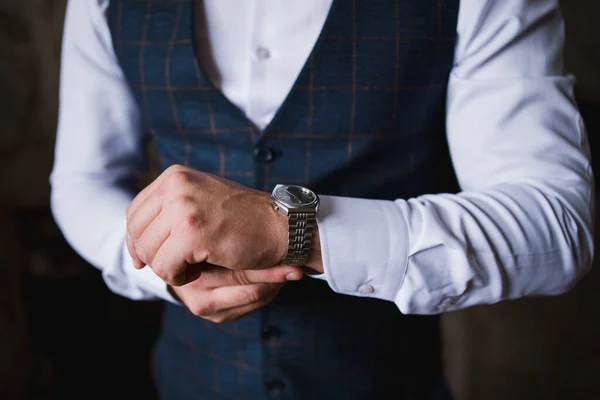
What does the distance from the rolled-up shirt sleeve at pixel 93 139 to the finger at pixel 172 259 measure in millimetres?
303

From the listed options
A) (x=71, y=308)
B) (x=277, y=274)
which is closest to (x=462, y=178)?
(x=277, y=274)

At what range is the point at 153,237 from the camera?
0.65 m

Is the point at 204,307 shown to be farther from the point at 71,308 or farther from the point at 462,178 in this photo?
the point at 71,308

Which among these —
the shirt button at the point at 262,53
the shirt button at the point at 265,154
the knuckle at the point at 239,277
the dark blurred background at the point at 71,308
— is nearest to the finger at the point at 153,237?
the knuckle at the point at 239,277

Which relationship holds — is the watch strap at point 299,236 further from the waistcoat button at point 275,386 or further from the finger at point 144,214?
the waistcoat button at point 275,386

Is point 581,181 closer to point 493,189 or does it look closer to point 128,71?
point 493,189

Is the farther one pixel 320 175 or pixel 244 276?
pixel 320 175

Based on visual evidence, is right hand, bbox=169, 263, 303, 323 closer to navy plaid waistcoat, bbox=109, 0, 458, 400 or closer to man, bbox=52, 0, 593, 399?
man, bbox=52, 0, 593, 399

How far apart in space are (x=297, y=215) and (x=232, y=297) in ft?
0.56

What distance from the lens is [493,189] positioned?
765mm

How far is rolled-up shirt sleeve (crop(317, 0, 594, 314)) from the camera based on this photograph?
707 mm

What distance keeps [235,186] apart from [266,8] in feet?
1.22

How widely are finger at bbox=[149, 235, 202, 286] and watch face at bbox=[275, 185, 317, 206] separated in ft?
0.43

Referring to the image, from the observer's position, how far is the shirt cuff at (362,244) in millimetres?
697
